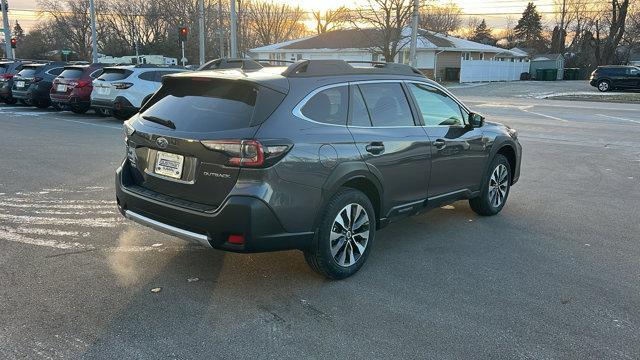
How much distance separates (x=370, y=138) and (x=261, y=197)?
3.92 ft

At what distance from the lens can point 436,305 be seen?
3.98 meters

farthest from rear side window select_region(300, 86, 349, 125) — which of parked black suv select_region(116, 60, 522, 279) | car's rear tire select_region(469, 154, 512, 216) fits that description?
car's rear tire select_region(469, 154, 512, 216)

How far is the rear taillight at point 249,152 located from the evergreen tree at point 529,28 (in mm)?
90640

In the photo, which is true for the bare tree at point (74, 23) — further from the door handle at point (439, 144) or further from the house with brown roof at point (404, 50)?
the door handle at point (439, 144)

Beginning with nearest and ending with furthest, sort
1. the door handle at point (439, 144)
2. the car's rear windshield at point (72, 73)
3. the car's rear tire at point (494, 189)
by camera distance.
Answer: the door handle at point (439, 144)
the car's rear tire at point (494, 189)
the car's rear windshield at point (72, 73)

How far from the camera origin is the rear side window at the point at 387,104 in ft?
15.3

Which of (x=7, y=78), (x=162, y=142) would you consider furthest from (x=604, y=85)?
(x=162, y=142)

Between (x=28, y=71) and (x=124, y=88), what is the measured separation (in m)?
6.46

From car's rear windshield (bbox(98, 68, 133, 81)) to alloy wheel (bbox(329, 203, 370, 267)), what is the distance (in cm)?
1210

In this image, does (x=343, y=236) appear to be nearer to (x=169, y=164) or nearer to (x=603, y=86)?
(x=169, y=164)

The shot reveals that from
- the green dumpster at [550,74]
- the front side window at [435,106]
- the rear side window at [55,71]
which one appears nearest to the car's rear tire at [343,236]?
the front side window at [435,106]

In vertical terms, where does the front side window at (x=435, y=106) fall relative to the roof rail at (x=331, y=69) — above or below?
below

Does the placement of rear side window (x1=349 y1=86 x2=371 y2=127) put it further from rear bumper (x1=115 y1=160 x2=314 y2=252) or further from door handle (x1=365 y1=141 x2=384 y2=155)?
rear bumper (x1=115 y1=160 x2=314 y2=252)

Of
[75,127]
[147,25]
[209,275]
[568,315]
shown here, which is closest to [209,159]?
[209,275]
